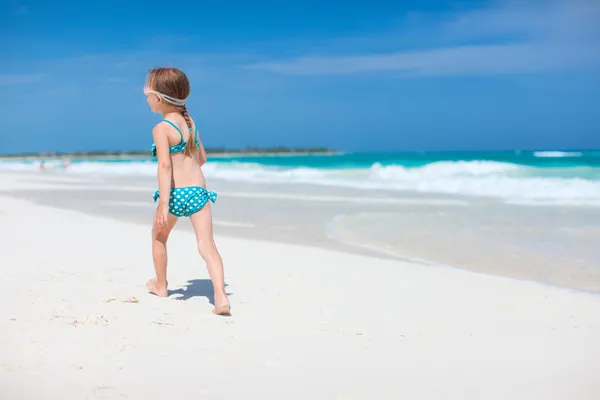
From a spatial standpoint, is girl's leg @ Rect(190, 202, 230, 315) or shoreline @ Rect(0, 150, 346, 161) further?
shoreline @ Rect(0, 150, 346, 161)

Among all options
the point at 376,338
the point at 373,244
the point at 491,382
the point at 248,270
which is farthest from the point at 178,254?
the point at 491,382

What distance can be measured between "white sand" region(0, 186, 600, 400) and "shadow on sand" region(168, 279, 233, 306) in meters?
0.04

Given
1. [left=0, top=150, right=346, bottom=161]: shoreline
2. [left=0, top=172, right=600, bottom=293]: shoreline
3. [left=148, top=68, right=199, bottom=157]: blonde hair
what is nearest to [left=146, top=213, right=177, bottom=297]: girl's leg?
[left=148, top=68, right=199, bottom=157]: blonde hair

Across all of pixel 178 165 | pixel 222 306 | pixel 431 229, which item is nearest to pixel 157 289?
pixel 222 306

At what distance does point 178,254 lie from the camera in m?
6.68

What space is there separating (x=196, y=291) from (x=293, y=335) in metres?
1.41

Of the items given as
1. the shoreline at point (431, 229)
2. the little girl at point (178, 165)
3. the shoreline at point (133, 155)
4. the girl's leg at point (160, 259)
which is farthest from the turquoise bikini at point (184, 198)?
the shoreline at point (133, 155)

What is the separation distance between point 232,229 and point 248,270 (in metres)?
3.61

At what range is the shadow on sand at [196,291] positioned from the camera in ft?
15.2

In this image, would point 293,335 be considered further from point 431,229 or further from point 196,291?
point 431,229

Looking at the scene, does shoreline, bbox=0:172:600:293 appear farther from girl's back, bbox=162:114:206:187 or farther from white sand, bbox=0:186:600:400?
girl's back, bbox=162:114:206:187

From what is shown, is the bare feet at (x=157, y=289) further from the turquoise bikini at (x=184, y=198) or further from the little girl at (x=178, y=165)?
the turquoise bikini at (x=184, y=198)

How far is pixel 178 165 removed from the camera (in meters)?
4.20

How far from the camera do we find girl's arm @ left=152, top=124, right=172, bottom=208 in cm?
406
